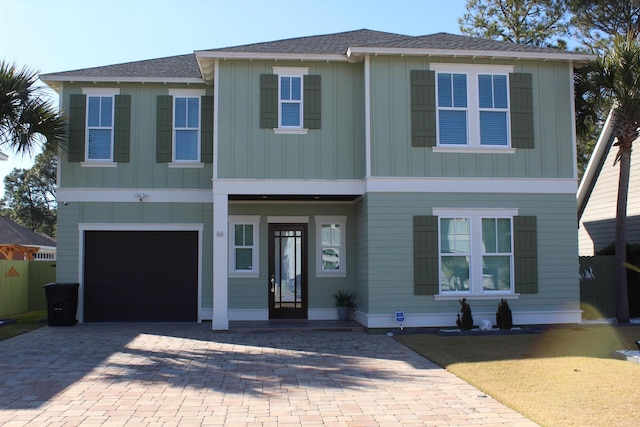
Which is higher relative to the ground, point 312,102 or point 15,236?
point 312,102

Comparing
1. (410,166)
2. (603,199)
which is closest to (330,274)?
(410,166)

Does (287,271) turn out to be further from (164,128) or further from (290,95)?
(164,128)

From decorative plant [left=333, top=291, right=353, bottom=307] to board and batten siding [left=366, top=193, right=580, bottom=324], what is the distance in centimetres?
183

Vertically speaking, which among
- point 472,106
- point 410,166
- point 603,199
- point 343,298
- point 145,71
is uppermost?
point 145,71

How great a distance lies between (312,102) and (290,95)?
0.52 metres

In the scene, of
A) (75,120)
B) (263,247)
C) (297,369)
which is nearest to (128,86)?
(75,120)

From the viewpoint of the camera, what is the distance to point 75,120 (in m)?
15.3

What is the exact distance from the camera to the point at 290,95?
13945mm

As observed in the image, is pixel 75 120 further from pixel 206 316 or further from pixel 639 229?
pixel 639 229

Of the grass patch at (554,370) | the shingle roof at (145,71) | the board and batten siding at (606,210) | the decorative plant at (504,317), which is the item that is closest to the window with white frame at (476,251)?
the decorative plant at (504,317)

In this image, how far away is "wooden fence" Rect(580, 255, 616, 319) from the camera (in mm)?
15258

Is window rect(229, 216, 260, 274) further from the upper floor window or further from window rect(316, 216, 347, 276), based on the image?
the upper floor window

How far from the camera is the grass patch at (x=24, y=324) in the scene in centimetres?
1334

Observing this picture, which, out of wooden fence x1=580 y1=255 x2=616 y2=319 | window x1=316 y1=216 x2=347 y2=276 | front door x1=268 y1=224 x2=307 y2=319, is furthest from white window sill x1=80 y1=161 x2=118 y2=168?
wooden fence x1=580 y1=255 x2=616 y2=319
